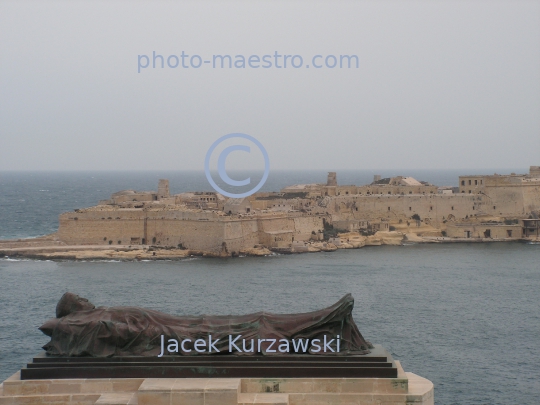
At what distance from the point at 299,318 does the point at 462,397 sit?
5795 mm

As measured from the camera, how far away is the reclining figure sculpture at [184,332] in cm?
1012

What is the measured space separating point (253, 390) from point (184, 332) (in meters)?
1.04

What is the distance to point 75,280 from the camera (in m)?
29.5

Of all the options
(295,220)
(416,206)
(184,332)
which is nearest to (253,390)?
(184,332)

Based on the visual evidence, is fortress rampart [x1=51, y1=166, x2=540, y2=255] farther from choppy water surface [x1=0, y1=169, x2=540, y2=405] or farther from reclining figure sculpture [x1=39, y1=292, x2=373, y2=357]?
reclining figure sculpture [x1=39, y1=292, x2=373, y2=357]

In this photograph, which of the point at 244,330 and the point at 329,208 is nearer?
the point at 244,330

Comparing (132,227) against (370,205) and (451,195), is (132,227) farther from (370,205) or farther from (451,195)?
(451,195)

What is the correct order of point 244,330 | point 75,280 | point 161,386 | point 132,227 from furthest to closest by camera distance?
point 132,227, point 75,280, point 244,330, point 161,386

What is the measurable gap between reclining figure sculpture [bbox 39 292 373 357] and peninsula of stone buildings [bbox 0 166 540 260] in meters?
25.4

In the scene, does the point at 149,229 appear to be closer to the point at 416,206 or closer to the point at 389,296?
the point at 416,206

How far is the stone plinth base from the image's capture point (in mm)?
9758

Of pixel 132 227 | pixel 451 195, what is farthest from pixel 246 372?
pixel 451 195

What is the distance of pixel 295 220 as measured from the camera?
41312mm

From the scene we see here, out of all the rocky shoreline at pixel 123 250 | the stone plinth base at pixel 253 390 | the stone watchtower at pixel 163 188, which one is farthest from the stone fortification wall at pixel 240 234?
the stone plinth base at pixel 253 390
